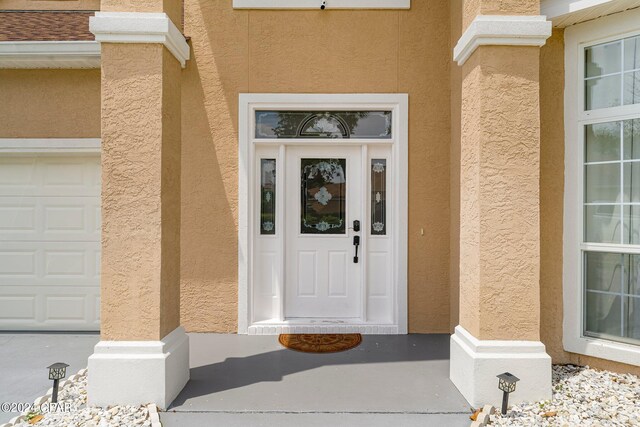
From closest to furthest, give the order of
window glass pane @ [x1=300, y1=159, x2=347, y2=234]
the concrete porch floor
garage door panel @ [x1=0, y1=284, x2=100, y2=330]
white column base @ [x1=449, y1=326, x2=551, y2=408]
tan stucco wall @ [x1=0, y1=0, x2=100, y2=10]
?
the concrete porch floor → white column base @ [x1=449, y1=326, x2=551, y2=408] → garage door panel @ [x1=0, y1=284, x2=100, y2=330] → window glass pane @ [x1=300, y1=159, x2=347, y2=234] → tan stucco wall @ [x1=0, y1=0, x2=100, y2=10]

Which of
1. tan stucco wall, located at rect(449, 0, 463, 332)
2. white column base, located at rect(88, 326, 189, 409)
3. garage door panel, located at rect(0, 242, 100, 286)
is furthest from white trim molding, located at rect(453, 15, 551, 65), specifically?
garage door panel, located at rect(0, 242, 100, 286)

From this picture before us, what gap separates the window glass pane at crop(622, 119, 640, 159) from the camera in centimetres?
340

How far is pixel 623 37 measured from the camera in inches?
136

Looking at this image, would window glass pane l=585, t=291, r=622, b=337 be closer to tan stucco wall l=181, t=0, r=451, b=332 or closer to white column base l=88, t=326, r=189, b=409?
tan stucco wall l=181, t=0, r=451, b=332

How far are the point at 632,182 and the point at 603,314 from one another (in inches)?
48.3

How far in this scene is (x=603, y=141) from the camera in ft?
11.7

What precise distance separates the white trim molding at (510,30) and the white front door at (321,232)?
6.90 feet

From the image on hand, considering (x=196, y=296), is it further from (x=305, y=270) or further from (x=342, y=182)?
(x=342, y=182)

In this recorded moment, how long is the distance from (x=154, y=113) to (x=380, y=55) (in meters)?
2.90

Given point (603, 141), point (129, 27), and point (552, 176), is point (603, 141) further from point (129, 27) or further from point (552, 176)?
point (129, 27)

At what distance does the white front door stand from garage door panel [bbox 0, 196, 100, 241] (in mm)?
2517

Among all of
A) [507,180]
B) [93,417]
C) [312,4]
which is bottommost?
[93,417]

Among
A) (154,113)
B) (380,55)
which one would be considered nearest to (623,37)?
(380,55)

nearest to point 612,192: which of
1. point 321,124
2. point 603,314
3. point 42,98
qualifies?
point 603,314
